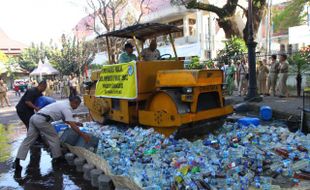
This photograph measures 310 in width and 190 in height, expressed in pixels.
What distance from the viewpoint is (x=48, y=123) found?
6781mm

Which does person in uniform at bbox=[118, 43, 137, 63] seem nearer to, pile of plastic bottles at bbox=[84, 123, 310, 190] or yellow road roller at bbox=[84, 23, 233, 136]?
yellow road roller at bbox=[84, 23, 233, 136]

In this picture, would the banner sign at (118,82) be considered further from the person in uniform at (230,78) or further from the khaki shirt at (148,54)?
the person in uniform at (230,78)

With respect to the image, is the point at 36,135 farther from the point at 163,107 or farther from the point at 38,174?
the point at 163,107

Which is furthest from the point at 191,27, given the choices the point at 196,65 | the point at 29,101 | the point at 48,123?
the point at 48,123

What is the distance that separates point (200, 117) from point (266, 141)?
130 cm

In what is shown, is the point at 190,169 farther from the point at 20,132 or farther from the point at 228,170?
the point at 20,132

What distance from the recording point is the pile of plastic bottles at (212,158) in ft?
14.8

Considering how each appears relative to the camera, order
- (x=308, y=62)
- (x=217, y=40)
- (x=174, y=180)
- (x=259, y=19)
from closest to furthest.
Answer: (x=174, y=180), (x=308, y=62), (x=259, y=19), (x=217, y=40)

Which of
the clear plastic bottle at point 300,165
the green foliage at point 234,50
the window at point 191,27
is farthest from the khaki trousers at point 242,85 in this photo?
the window at point 191,27

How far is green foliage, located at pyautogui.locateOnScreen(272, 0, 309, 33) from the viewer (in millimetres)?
31694

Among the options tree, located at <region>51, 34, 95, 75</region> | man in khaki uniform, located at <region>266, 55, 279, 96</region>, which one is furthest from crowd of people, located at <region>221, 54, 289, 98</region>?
tree, located at <region>51, 34, 95, 75</region>

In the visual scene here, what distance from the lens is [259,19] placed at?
15930 mm

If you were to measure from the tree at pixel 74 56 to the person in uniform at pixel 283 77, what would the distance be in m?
24.6

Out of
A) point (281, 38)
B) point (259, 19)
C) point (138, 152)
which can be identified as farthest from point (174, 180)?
point (281, 38)
